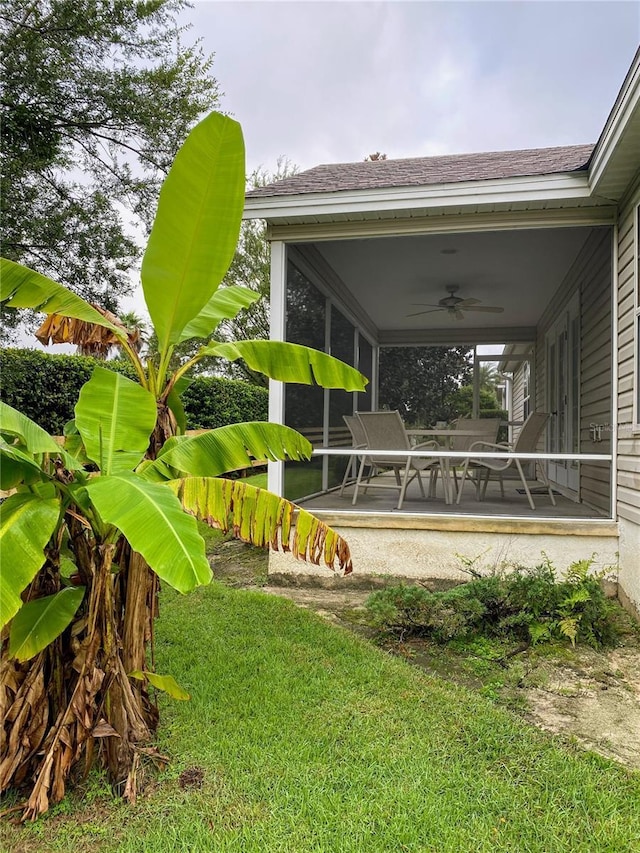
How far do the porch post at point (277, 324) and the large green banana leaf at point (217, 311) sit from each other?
7.09ft

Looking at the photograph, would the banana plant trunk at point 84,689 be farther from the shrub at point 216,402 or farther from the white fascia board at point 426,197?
the shrub at point 216,402

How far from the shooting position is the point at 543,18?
23.1 feet

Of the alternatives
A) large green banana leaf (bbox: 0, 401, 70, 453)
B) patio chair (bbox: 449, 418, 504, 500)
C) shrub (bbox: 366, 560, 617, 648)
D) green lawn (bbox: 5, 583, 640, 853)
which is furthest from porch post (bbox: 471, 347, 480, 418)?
large green banana leaf (bbox: 0, 401, 70, 453)

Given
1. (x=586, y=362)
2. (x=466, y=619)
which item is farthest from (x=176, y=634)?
(x=586, y=362)

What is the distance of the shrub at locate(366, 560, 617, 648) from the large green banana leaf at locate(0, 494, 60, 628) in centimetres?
240

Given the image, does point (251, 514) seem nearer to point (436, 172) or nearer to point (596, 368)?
point (436, 172)

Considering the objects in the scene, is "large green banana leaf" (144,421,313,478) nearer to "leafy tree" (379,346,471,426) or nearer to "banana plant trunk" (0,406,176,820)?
"banana plant trunk" (0,406,176,820)

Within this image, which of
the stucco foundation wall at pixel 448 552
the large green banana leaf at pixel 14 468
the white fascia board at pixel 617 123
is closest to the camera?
the large green banana leaf at pixel 14 468

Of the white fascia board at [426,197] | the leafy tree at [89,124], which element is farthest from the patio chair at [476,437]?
the leafy tree at [89,124]

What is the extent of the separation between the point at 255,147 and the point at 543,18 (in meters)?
16.4

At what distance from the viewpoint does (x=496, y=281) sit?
313 inches

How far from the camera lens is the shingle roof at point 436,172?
15.8ft

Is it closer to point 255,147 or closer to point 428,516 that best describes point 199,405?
point 428,516

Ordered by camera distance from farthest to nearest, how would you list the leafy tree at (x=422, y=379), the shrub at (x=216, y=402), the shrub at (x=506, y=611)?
the shrub at (x=216, y=402) → the leafy tree at (x=422, y=379) → the shrub at (x=506, y=611)
